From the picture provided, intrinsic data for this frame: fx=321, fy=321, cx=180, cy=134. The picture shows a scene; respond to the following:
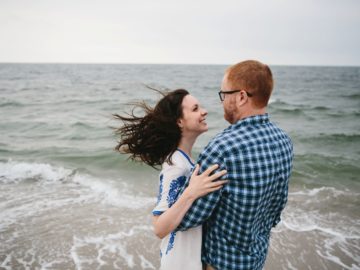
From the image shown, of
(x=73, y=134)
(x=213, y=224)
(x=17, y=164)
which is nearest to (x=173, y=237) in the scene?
(x=213, y=224)

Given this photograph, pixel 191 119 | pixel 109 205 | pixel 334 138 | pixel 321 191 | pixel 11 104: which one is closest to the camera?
pixel 191 119

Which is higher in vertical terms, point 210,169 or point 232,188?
point 210,169

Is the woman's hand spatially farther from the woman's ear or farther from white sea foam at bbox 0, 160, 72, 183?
white sea foam at bbox 0, 160, 72, 183

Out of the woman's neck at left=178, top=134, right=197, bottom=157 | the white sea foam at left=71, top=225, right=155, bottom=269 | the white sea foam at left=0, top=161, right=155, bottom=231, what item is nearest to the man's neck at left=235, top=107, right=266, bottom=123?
the woman's neck at left=178, top=134, right=197, bottom=157

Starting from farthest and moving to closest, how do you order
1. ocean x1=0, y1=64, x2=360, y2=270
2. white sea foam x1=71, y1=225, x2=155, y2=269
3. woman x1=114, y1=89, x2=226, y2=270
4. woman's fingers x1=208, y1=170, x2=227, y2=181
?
ocean x1=0, y1=64, x2=360, y2=270, white sea foam x1=71, y1=225, x2=155, y2=269, woman x1=114, y1=89, x2=226, y2=270, woman's fingers x1=208, y1=170, x2=227, y2=181

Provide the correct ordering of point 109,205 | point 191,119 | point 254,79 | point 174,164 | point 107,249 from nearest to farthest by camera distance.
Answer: point 254,79 → point 174,164 → point 191,119 → point 107,249 → point 109,205

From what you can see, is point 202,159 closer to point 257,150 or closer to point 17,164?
point 257,150

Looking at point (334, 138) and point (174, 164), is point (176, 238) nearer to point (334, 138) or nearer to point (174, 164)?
point (174, 164)

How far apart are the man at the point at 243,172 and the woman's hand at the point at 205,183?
3cm

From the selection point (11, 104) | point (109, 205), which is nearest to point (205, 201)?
point (109, 205)

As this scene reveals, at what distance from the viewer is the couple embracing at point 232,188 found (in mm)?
1747

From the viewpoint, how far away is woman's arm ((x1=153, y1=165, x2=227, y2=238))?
1.74 metres

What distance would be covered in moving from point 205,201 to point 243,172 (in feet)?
0.89

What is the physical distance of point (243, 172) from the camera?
174cm
